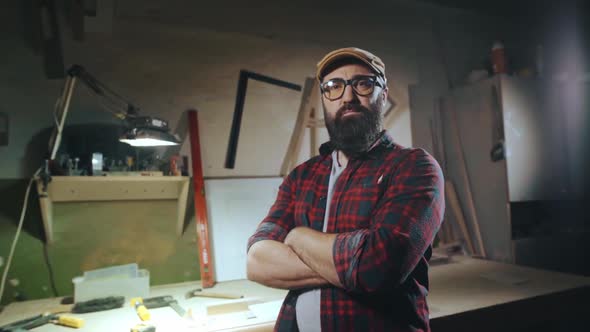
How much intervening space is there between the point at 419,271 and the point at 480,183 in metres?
1.97

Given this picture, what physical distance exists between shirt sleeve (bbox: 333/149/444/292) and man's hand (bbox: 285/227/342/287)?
22 mm

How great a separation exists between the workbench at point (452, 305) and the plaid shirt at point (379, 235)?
458 mm

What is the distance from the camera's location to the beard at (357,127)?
1.20 meters

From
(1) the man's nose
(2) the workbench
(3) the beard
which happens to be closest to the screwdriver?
(2) the workbench

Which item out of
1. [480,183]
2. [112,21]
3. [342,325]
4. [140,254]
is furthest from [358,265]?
[480,183]

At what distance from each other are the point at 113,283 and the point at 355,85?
1.55 meters

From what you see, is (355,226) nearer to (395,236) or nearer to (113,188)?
(395,236)

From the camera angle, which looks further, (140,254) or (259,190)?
(259,190)

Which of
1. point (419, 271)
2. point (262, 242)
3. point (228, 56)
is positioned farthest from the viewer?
point (228, 56)

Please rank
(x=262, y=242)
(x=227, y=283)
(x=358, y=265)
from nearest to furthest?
1. (x=358, y=265)
2. (x=262, y=242)
3. (x=227, y=283)

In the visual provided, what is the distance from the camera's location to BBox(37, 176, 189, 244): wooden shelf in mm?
1780

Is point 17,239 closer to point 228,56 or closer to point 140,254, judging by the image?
point 140,254

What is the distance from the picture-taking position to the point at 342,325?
40.1 inches

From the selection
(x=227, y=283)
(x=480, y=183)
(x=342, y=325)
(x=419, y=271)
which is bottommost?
(x=227, y=283)
